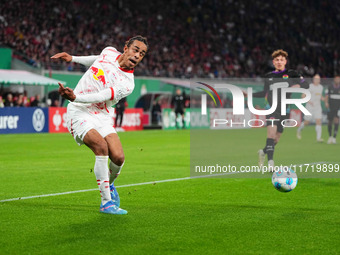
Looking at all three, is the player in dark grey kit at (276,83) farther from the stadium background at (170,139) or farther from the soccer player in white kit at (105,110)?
the soccer player in white kit at (105,110)

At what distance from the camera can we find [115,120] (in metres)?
30.9

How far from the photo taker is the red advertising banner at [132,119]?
106 feet

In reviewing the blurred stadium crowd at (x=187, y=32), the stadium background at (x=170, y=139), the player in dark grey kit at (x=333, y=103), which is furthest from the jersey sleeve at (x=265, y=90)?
the blurred stadium crowd at (x=187, y=32)

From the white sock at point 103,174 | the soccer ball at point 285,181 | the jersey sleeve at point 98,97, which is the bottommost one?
the soccer ball at point 285,181

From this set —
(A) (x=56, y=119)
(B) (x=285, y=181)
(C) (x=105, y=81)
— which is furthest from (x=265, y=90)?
(A) (x=56, y=119)

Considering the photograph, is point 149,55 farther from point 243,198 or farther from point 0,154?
point 243,198

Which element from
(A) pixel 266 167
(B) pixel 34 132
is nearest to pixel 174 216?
(A) pixel 266 167

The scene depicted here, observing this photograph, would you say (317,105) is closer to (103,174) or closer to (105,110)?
(105,110)

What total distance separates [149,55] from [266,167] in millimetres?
27507

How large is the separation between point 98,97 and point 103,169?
87 centimetres

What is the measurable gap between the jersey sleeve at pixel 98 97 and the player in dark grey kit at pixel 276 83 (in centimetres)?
525

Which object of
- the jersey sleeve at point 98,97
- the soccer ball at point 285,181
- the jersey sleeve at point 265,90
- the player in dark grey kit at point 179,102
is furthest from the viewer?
the player in dark grey kit at point 179,102

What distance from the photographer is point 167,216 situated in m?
7.46

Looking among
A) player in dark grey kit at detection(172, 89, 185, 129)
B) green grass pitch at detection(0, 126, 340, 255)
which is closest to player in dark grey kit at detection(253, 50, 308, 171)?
green grass pitch at detection(0, 126, 340, 255)
